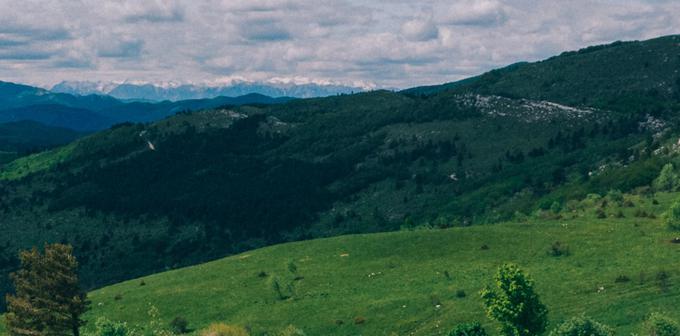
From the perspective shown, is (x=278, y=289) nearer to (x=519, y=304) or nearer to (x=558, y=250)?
Answer: (x=558, y=250)

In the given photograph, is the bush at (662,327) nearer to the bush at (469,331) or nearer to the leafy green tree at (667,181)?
the bush at (469,331)

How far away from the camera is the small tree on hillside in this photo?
6153 centimetres

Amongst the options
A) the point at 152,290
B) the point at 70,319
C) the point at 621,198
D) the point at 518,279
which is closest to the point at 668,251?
the point at 518,279

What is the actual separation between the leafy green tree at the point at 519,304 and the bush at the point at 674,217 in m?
36.7

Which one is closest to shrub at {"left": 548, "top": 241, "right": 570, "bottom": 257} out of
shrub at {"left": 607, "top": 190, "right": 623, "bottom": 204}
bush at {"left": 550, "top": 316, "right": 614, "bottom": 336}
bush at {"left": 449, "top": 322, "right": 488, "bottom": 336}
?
bush at {"left": 449, "top": 322, "right": 488, "bottom": 336}

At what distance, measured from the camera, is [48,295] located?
61656 millimetres

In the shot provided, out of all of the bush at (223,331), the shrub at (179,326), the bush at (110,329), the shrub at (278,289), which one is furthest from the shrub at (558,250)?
the bush at (110,329)

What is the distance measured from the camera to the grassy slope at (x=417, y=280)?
62344 mm

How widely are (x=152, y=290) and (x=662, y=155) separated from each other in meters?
114

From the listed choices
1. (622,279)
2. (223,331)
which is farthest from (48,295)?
(622,279)

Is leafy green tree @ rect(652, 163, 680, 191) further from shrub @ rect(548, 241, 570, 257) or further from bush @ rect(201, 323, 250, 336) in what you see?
bush @ rect(201, 323, 250, 336)

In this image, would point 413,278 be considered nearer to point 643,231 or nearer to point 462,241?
point 462,241

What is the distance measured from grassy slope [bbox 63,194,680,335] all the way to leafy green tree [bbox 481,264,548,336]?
7282mm

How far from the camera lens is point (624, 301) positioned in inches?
2264
